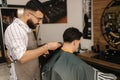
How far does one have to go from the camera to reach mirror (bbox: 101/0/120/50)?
2629 mm

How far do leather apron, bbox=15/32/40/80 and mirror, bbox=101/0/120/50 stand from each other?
149cm

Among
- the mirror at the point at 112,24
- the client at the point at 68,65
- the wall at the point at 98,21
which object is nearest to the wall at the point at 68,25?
the wall at the point at 98,21

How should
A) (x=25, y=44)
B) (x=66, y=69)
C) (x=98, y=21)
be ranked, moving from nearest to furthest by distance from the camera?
(x=66, y=69) < (x=25, y=44) < (x=98, y=21)

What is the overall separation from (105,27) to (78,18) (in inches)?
25.1

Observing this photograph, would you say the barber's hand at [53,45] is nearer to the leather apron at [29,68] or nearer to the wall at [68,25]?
the leather apron at [29,68]

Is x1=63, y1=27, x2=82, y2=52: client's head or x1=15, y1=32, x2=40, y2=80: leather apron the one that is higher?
x1=63, y1=27, x2=82, y2=52: client's head

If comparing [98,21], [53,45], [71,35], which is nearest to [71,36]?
[71,35]

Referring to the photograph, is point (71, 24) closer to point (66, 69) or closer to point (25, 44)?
point (25, 44)

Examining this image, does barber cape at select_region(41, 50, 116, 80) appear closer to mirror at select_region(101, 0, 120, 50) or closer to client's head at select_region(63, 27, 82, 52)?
client's head at select_region(63, 27, 82, 52)

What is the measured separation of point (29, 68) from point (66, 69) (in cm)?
56

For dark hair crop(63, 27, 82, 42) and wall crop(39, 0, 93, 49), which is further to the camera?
wall crop(39, 0, 93, 49)

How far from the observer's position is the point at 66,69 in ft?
4.40

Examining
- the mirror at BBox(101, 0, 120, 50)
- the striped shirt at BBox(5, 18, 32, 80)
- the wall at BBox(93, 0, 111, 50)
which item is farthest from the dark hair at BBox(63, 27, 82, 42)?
the wall at BBox(93, 0, 111, 50)

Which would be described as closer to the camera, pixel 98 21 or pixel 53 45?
pixel 53 45
